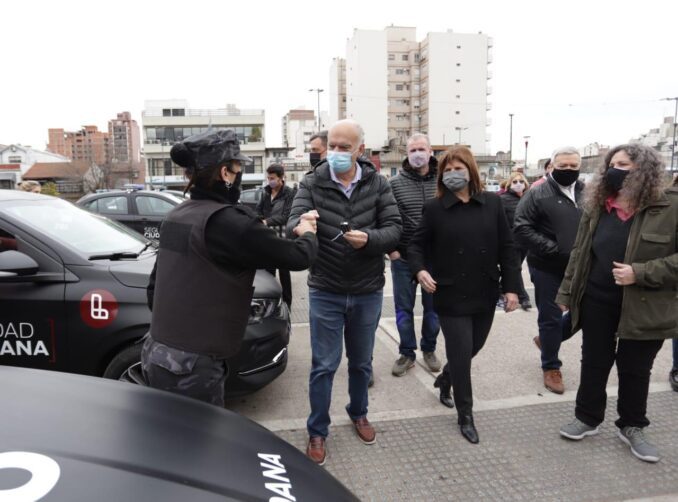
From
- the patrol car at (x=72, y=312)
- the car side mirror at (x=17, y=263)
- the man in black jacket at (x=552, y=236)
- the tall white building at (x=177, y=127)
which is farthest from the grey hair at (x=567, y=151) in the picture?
the tall white building at (x=177, y=127)

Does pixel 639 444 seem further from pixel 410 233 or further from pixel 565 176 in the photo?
pixel 410 233

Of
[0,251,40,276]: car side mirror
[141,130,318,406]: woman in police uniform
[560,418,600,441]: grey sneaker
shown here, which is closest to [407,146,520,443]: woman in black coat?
[560,418,600,441]: grey sneaker

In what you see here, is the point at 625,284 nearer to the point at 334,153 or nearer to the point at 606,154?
the point at 606,154

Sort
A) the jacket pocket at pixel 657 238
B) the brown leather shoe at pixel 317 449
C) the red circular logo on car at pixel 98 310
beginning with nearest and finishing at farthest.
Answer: the jacket pocket at pixel 657 238, the brown leather shoe at pixel 317 449, the red circular logo on car at pixel 98 310

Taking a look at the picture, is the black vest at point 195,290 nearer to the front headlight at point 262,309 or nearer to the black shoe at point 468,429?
the front headlight at point 262,309

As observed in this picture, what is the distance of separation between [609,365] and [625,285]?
23.4 inches

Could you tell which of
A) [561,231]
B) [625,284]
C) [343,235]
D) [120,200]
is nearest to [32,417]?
[343,235]

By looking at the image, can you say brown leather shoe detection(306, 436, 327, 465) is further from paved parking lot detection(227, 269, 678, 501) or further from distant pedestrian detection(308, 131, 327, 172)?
distant pedestrian detection(308, 131, 327, 172)

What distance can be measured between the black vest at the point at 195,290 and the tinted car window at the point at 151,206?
9.51m

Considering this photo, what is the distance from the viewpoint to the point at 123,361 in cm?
322

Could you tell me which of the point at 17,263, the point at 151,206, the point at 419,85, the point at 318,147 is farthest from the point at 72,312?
the point at 419,85

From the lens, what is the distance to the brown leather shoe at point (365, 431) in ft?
10.7

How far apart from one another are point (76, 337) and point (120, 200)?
28.9 feet

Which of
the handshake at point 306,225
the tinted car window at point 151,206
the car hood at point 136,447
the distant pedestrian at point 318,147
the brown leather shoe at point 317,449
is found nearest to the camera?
the car hood at point 136,447
